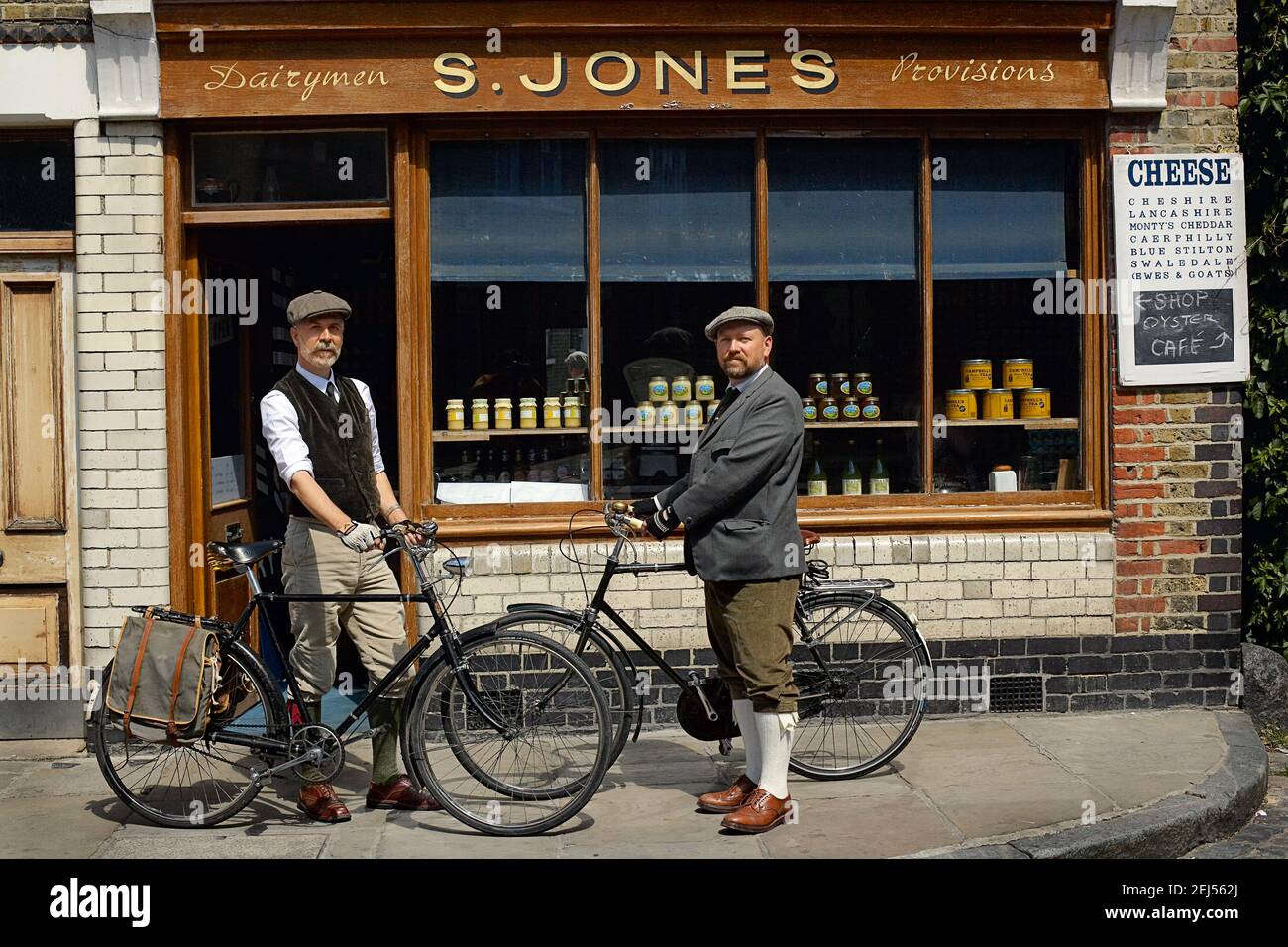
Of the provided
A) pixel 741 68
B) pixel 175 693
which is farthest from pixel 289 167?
pixel 175 693

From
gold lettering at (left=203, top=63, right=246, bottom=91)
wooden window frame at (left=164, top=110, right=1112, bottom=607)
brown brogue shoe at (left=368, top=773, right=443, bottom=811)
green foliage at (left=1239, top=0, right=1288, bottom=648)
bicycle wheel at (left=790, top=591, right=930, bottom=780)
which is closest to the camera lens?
brown brogue shoe at (left=368, top=773, right=443, bottom=811)

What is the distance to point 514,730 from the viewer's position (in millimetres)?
5762

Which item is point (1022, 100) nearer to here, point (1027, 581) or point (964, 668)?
point (1027, 581)

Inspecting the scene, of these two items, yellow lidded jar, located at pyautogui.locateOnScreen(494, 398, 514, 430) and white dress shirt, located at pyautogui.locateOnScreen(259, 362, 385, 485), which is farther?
yellow lidded jar, located at pyautogui.locateOnScreen(494, 398, 514, 430)

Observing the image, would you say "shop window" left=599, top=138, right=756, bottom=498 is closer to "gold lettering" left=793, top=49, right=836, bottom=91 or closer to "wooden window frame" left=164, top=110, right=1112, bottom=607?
"wooden window frame" left=164, top=110, right=1112, bottom=607

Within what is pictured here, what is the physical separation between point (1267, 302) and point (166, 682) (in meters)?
6.17

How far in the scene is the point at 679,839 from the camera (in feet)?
19.1

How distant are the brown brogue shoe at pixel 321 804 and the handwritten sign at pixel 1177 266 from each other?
4.66 meters

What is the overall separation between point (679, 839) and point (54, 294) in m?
4.42

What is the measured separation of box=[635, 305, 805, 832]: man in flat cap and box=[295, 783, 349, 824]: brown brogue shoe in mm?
1665

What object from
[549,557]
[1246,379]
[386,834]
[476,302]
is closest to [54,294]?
[476,302]

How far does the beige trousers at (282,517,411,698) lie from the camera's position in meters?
6.11

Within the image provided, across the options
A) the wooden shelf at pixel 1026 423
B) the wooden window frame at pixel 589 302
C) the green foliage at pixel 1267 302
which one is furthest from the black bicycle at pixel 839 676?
the green foliage at pixel 1267 302

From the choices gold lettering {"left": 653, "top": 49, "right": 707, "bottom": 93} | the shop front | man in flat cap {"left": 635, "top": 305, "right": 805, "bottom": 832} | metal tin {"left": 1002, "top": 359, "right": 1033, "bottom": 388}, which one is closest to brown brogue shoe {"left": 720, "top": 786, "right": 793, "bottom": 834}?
man in flat cap {"left": 635, "top": 305, "right": 805, "bottom": 832}
